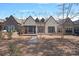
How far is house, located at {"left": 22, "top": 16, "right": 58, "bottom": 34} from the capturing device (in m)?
4.96

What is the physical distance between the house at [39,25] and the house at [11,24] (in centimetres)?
12

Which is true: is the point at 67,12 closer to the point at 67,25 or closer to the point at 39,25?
the point at 67,25

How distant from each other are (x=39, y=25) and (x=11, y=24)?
1.42 ft

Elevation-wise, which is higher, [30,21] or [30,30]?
[30,21]

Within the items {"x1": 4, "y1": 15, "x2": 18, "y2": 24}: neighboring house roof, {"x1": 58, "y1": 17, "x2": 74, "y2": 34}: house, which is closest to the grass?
{"x1": 4, "y1": 15, "x2": 18, "y2": 24}: neighboring house roof

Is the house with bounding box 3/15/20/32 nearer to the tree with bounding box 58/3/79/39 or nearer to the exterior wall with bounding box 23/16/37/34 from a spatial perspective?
the exterior wall with bounding box 23/16/37/34

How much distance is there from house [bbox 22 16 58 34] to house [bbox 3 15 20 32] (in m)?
0.12

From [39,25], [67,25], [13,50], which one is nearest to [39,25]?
[39,25]

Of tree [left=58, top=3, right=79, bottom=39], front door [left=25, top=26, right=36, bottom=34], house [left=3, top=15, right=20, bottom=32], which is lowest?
front door [left=25, top=26, right=36, bottom=34]

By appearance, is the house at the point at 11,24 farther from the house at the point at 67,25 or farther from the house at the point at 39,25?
the house at the point at 67,25

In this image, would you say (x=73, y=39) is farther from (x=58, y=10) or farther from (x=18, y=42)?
(x=18, y=42)

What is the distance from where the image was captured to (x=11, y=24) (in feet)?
16.2

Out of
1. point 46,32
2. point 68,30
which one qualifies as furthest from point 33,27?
point 68,30

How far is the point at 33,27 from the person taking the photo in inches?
196
